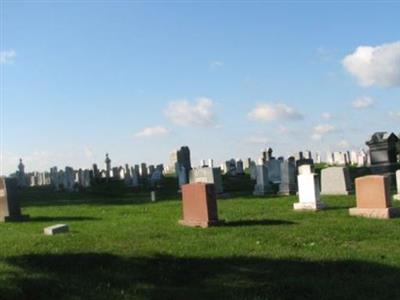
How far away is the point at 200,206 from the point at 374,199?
4355 millimetres

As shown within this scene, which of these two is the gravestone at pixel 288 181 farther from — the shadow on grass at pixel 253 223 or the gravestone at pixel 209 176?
the shadow on grass at pixel 253 223

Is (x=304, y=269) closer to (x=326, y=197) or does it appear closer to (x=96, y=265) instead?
(x=96, y=265)

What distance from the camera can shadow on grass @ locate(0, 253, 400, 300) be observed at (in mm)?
8195

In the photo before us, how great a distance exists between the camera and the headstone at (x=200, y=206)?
568 inches

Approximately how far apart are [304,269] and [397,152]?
21235mm

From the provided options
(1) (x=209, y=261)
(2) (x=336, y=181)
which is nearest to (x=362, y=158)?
(2) (x=336, y=181)

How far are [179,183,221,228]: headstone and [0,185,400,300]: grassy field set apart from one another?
46 cm

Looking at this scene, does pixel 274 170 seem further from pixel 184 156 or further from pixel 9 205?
pixel 9 205

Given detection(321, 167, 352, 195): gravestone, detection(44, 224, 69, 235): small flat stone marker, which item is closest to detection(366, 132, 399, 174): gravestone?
detection(321, 167, 352, 195): gravestone

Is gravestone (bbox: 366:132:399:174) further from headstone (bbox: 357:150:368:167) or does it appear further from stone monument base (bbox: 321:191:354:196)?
headstone (bbox: 357:150:368:167)

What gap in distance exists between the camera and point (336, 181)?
22844 mm

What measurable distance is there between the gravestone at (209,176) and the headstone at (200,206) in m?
9.74

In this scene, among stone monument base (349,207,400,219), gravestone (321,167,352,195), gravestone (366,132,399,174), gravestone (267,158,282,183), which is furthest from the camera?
gravestone (267,158,282,183)

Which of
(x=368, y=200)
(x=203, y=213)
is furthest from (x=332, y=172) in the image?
(x=203, y=213)
